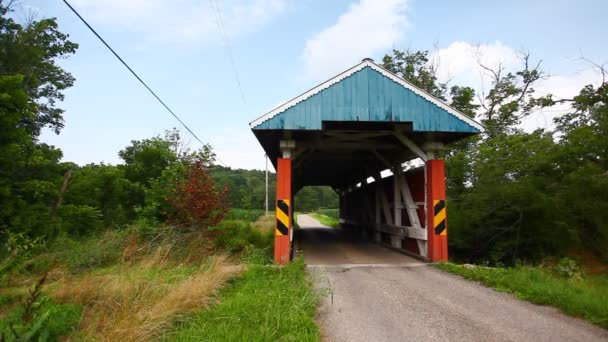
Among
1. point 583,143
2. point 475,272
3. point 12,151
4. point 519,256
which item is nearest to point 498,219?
point 519,256

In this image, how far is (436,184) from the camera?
895cm

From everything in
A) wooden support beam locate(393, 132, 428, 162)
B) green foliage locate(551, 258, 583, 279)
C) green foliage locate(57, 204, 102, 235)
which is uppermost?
wooden support beam locate(393, 132, 428, 162)

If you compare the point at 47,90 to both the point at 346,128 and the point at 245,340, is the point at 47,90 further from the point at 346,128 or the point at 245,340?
the point at 245,340

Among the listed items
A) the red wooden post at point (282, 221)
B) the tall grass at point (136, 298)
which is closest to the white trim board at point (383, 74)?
the red wooden post at point (282, 221)

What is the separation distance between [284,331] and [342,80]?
619 centimetres

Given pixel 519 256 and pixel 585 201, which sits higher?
pixel 585 201

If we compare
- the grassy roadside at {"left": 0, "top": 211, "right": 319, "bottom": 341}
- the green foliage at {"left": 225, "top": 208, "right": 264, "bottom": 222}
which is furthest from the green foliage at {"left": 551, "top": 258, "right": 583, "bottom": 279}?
the green foliage at {"left": 225, "top": 208, "right": 264, "bottom": 222}

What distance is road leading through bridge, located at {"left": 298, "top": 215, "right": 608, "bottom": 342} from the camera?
388 cm

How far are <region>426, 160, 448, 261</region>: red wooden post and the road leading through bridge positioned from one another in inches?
55.7

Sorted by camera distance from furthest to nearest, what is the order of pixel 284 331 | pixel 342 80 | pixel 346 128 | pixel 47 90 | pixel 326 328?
pixel 47 90
pixel 346 128
pixel 342 80
pixel 326 328
pixel 284 331

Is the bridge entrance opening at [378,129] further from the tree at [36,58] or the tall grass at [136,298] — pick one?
the tree at [36,58]

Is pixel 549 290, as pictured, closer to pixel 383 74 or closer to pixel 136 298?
pixel 383 74

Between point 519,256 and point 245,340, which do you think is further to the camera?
point 519,256

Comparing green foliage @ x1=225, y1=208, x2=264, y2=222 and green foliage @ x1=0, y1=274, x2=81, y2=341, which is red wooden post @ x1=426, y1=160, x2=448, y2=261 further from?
green foliage @ x1=0, y1=274, x2=81, y2=341
